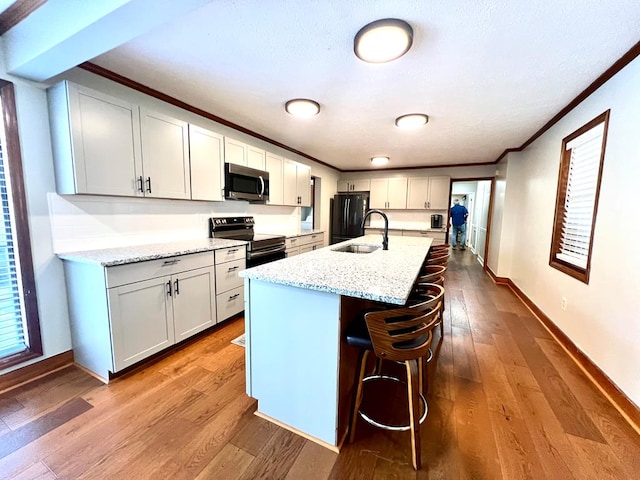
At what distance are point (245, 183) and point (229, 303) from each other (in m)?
1.48

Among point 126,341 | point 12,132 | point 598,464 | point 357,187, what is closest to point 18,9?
point 12,132

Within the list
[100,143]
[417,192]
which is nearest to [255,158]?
[100,143]

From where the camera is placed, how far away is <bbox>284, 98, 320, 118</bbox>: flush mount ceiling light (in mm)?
2531

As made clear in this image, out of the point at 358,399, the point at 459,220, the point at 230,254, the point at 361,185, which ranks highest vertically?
the point at 361,185

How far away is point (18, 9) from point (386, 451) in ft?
10.5

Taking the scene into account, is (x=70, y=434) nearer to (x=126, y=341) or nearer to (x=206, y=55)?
(x=126, y=341)

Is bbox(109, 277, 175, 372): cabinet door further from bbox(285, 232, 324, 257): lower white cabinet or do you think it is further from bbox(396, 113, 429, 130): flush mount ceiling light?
bbox(396, 113, 429, 130): flush mount ceiling light

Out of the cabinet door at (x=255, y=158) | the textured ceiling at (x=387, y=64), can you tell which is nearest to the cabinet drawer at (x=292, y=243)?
the cabinet door at (x=255, y=158)

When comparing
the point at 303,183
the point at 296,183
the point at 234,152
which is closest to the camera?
the point at 234,152

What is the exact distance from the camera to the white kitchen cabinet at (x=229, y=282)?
257 cm

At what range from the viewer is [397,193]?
5.98 meters

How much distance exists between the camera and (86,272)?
183 cm

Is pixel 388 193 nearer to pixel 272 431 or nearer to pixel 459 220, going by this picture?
pixel 459 220

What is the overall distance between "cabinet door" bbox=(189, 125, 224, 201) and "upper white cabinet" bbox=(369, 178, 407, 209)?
4.04 meters
